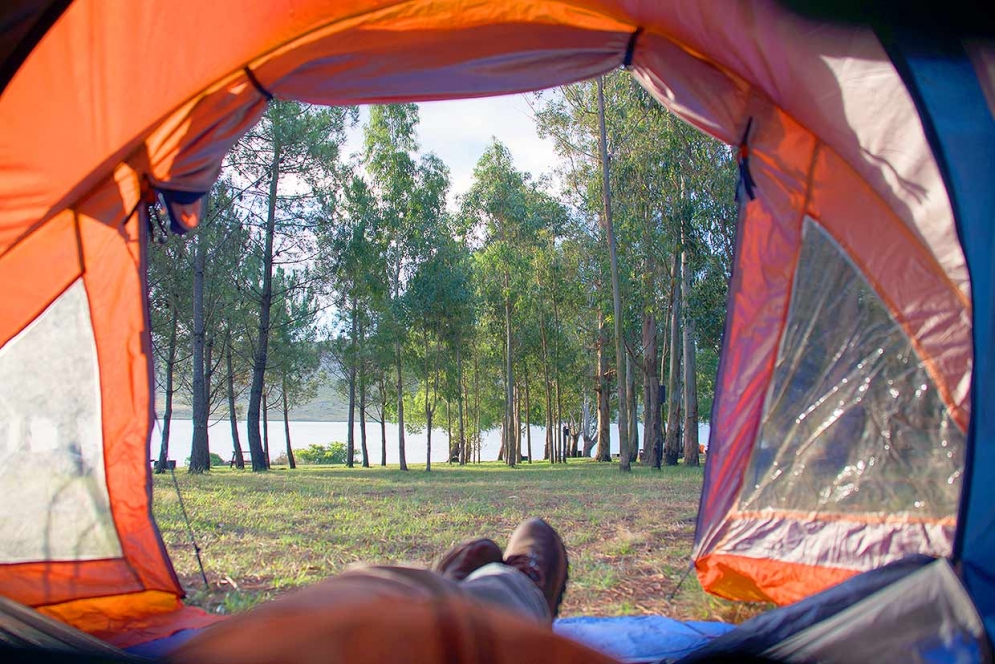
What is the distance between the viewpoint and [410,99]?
3.37 m

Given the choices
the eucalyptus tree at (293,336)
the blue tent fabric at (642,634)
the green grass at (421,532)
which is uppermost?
the eucalyptus tree at (293,336)

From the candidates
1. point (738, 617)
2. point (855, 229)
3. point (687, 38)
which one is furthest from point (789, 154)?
point (738, 617)

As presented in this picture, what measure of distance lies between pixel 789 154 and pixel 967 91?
0.96 metres

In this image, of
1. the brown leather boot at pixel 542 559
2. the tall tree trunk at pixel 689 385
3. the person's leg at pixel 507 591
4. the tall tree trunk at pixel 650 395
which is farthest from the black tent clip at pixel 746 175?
the tall tree trunk at pixel 650 395

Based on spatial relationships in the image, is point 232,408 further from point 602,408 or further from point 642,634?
point 642,634

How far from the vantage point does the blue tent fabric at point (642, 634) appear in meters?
2.48

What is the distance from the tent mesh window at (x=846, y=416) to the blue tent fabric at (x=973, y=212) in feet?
1.86

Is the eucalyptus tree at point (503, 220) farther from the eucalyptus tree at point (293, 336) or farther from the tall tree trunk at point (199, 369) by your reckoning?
the tall tree trunk at point (199, 369)

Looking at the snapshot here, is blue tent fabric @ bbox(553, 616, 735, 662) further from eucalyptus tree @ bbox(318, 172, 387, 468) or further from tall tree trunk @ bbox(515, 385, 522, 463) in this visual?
tall tree trunk @ bbox(515, 385, 522, 463)

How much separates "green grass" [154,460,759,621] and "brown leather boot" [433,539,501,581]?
690mm

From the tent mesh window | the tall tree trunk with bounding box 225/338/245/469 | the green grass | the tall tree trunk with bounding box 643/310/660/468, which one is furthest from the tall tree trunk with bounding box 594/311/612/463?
the tent mesh window

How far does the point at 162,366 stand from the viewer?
59.2 feet

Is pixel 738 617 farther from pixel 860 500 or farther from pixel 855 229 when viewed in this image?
pixel 855 229

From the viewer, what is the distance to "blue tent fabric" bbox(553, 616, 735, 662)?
2484mm
